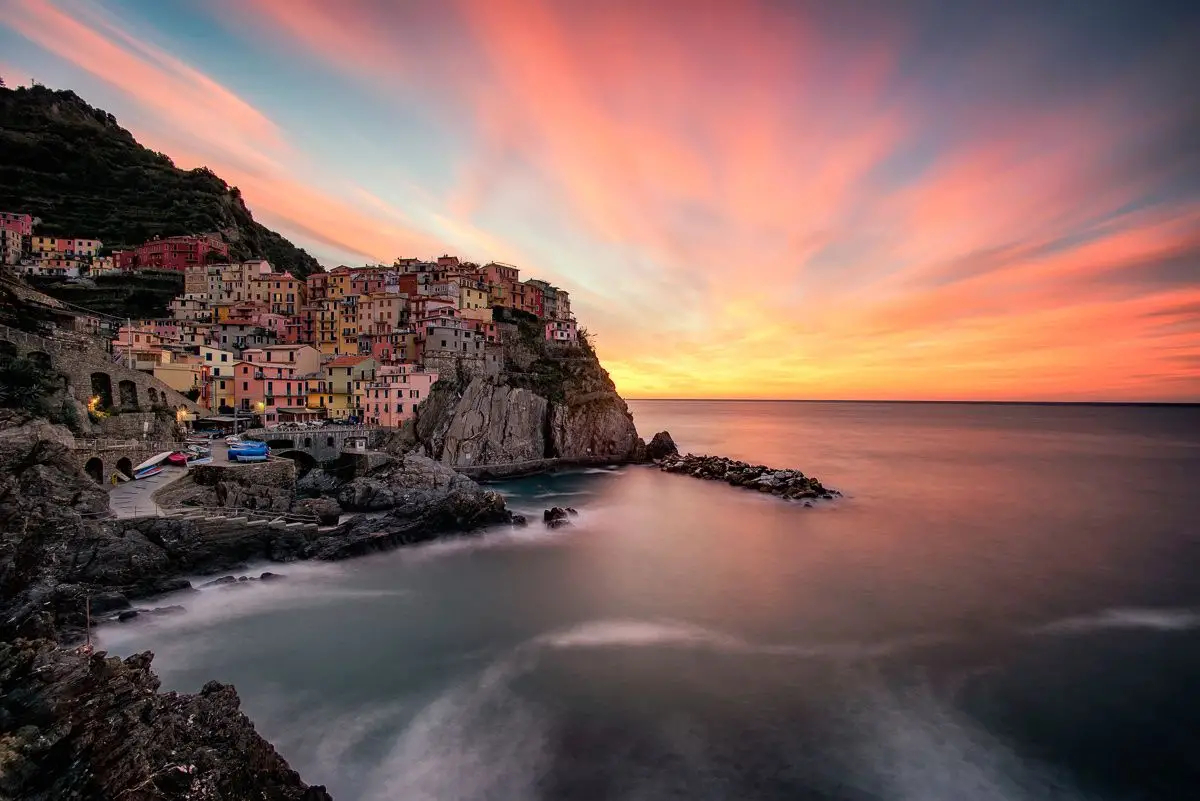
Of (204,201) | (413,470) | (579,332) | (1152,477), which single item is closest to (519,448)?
(413,470)

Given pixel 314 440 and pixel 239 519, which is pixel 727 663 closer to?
pixel 239 519

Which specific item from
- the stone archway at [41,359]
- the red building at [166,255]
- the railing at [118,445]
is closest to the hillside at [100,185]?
the red building at [166,255]

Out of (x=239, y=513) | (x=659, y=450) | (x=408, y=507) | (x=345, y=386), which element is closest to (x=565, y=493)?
(x=408, y=507)

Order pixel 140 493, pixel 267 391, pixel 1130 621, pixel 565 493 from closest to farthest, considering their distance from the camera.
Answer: pixel 1130 621 < pixel 140 493 < pixel 565 493 < pixel 267 391

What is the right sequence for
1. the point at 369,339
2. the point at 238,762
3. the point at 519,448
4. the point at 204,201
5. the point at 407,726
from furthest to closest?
1. the point at 204,201
2. the point at 369,339
3. the point at 519,448
4. the point at 407,726
5. the point at 238,762

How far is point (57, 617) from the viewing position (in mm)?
14977

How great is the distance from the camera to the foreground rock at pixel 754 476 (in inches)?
1587

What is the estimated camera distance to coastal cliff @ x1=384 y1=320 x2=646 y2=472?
4547 centimetres

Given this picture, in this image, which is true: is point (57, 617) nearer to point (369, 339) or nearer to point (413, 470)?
point (413, 470)

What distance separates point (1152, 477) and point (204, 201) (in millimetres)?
125562

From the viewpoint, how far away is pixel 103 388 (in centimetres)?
2995

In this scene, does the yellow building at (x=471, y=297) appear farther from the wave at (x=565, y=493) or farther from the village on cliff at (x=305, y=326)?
the wave at (x=565, y=493)

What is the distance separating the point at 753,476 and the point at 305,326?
167 ft

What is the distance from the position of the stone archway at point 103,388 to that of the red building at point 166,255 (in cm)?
4453
